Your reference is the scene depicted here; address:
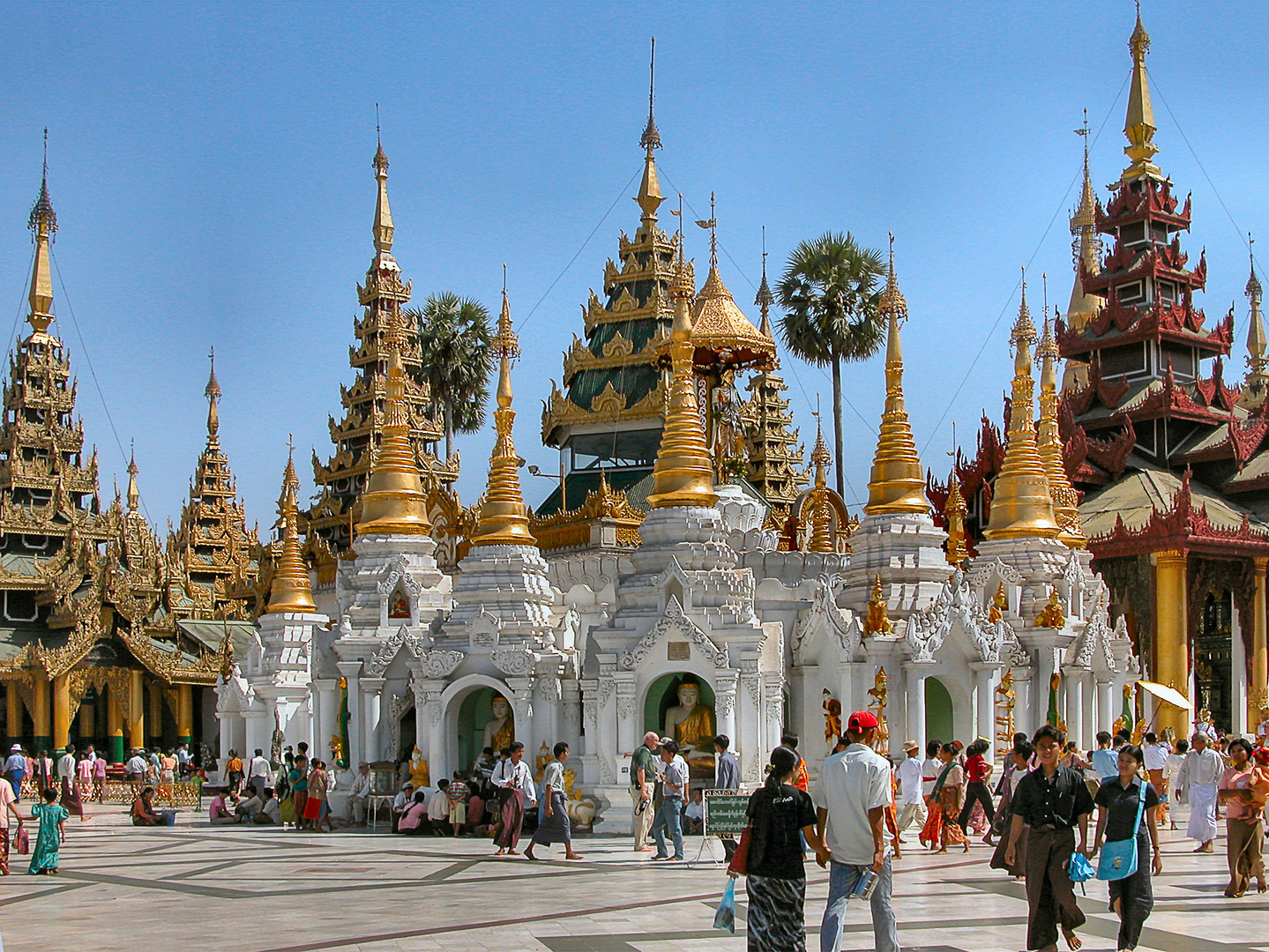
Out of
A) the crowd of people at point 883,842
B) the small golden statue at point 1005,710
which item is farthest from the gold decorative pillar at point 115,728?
the crowd of people at point 883,842

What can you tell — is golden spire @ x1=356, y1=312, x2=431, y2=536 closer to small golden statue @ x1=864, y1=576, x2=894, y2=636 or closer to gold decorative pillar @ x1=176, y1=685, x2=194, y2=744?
small golden statue @ x1=864, y1=576, x2=894, y2=636

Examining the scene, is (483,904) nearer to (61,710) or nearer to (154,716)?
(61,710)

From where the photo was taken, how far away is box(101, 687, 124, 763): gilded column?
5294 centimetres

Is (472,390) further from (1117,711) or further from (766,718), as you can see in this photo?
(766,718)

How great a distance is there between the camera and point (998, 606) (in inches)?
1181

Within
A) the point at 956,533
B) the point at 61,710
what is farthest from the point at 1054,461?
the point at 61,710

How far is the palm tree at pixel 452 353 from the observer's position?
59062 mm

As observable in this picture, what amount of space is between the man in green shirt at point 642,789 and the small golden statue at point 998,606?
9822 mm

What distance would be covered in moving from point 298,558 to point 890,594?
49.3 ft

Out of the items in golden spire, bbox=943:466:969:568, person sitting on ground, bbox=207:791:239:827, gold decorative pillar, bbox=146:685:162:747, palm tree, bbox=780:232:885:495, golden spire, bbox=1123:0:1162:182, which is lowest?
person sitting on ground, bbox=207:791:239:827

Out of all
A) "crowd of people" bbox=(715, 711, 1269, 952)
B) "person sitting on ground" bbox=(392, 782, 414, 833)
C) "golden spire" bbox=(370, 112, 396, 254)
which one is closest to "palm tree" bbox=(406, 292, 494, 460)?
"golden spire" bbox=(370, 112, 396, 254)

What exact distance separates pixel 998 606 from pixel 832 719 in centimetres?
642

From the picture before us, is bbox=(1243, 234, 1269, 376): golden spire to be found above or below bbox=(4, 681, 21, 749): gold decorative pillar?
above

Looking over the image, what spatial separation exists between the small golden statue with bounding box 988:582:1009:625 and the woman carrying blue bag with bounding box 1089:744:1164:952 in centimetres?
1606
